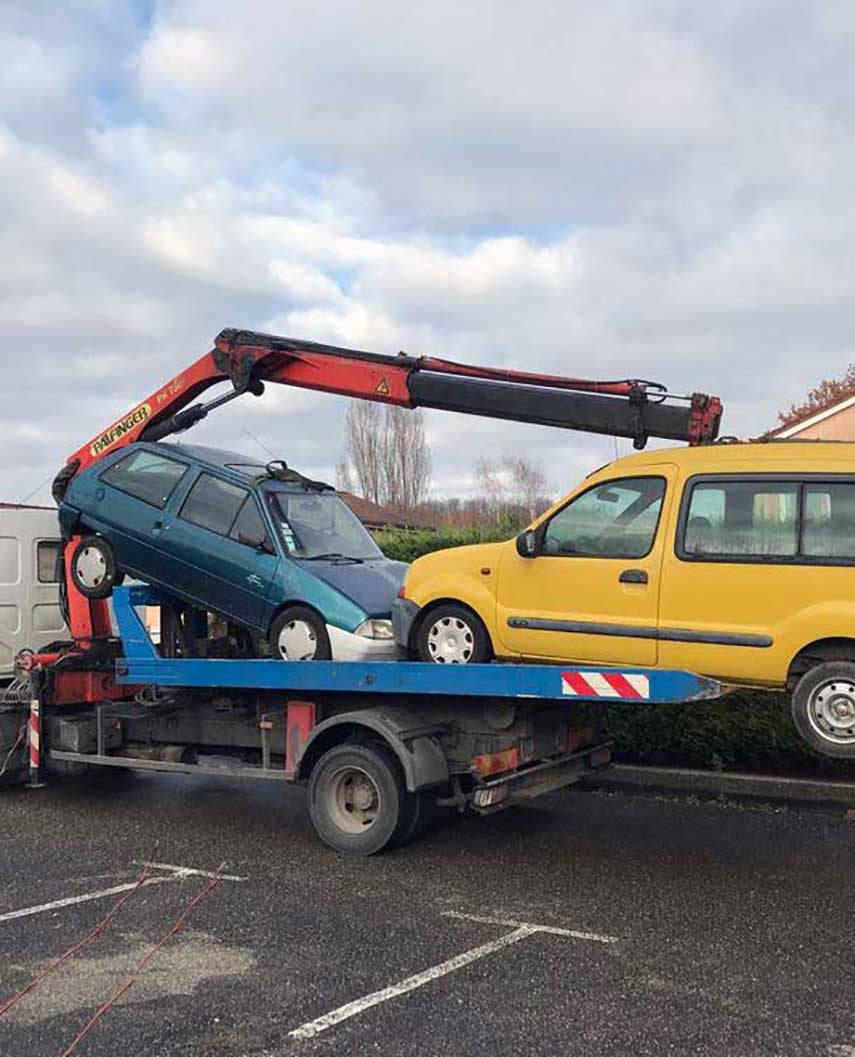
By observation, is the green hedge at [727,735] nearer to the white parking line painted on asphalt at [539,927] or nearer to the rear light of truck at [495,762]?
the rear light of truck at [495,762]

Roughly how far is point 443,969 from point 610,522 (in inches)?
108

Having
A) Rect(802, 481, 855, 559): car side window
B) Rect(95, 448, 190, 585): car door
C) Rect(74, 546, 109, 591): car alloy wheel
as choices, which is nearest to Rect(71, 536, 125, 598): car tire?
Rect(74, 546, 109, 591): car alloy wheel

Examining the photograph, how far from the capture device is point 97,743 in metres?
9.12

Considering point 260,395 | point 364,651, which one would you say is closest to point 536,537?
point 364,651

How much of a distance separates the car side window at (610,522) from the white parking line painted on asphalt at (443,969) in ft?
6.97

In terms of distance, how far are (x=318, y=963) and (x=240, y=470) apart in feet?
14.9

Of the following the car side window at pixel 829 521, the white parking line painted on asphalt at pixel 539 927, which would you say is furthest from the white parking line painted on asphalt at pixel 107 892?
the car side window at pixel 829 521

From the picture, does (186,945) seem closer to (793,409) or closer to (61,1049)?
(61,1049)

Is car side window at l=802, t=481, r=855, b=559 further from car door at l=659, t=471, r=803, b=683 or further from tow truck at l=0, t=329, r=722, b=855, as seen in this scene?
tow truck at l=0, t=329, r=722, b=855

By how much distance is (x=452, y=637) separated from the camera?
7074 millimetres

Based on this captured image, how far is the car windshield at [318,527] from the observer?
27.4 feet

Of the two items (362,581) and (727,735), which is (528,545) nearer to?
(362,581)

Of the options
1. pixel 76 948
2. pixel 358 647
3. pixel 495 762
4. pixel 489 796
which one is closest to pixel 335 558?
pixel 358 647

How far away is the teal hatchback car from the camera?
25.9ft
